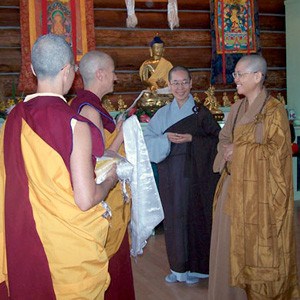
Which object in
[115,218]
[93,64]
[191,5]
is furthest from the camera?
[191,5]

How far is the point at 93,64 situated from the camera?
74.9 inches

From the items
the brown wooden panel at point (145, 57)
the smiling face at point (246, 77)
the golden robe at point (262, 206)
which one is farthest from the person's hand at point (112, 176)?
the brown wooden panel at point (145, 57)

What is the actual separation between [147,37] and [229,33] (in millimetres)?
1174

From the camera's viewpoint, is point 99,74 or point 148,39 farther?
point 148,39

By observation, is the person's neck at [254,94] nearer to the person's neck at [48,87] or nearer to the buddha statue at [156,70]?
the person's neck at [48,87]

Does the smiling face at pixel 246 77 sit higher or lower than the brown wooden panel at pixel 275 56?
lower

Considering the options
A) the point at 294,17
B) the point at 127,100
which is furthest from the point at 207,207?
the point at 294,17

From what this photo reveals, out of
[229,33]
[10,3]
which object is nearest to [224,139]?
[10,3]

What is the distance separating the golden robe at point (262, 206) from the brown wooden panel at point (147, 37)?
12.4 ft

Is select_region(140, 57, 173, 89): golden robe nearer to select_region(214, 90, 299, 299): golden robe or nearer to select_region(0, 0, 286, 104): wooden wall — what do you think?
select_region(0, 0, 286, 104): wooden wall

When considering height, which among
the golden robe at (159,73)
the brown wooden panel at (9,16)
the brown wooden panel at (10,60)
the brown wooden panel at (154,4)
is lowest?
the golden robe at (159,73)

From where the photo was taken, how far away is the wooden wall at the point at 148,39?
5527 mm

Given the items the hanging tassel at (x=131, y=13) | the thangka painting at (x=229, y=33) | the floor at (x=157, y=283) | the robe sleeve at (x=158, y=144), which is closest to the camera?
the floor at (x=157, y=283)

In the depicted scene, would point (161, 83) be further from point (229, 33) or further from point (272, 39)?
point (272, 39)
